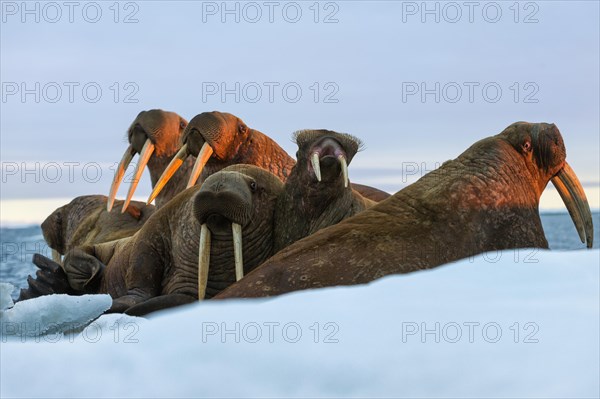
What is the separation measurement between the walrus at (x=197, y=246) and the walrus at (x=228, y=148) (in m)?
0.87

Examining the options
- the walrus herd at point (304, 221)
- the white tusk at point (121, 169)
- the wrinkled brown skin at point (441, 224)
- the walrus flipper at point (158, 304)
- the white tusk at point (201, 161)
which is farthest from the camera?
the white tusk at point (121, 169)

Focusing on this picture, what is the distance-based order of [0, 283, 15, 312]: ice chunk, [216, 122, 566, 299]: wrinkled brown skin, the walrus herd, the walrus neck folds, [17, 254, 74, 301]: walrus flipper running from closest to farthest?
[0, 283, 15, 312]: ice chunk → [216, 122, 566, 299]: wrinkled brown skin → the walrus herd → the walrus neck folds → [17, 254, 74, 301]: walrus flipper

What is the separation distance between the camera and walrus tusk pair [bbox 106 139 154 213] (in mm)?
9648

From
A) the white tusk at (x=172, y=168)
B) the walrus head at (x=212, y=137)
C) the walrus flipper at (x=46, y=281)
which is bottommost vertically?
the walrus flipper at (x=46, y=281)

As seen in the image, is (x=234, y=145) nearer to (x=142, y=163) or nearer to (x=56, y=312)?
(x=142, y=163)

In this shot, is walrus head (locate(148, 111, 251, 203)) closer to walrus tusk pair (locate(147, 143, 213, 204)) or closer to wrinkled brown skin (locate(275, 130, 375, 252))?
walrus tusk pair (locate(147, 143, 213, 204))

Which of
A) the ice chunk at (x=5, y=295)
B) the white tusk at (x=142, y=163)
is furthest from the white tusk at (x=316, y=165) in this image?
the white tusk at (x=142, y=163)

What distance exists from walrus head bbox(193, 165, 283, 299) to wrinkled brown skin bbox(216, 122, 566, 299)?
3.29ft

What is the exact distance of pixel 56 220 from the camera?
38.7 feet

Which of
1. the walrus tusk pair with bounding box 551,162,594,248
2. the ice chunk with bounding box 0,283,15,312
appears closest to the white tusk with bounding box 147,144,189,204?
the walrus tusk pair with bounding box 551,162,594,248

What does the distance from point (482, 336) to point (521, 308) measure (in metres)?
→ 0.22

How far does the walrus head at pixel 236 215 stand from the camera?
651 cm

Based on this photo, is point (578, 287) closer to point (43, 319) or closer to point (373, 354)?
point (373, 354)

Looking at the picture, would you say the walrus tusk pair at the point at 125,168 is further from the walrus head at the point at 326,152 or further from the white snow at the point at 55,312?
the white snow at the point at 55,312
